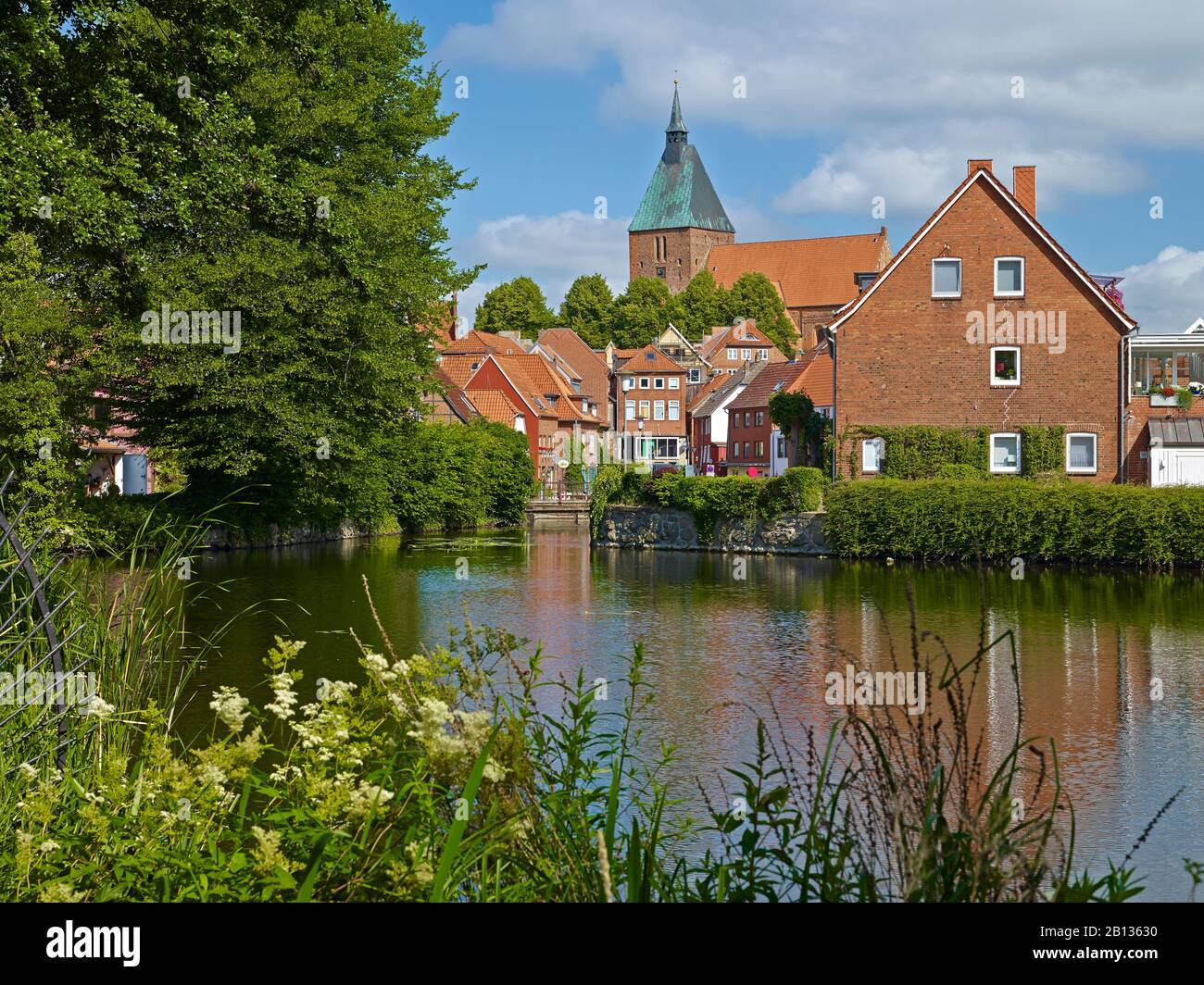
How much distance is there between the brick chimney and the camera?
42.5 metres

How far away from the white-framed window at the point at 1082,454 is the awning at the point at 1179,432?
5.51 ft

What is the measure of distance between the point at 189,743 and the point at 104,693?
2007 mm

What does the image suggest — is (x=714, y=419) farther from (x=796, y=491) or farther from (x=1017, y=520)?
(x=1017, y=520)

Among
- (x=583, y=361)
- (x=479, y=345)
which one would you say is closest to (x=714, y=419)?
(x=583, y=361)

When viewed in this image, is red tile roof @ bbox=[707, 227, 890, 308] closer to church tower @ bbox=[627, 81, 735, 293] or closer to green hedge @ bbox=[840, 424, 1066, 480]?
church tower @ bbox=[627, 81, 735, 293]

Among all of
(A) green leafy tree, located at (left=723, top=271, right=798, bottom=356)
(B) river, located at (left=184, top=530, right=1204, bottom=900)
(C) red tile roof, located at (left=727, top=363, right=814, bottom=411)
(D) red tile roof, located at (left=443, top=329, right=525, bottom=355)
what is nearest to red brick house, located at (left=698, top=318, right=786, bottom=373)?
(A) green leafy tree, located at (left=723, top=271, right=798, bottom=356)

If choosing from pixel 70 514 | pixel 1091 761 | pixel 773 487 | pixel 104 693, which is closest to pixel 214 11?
pixel 70 514

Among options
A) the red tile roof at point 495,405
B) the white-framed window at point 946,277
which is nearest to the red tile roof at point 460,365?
the red tile roof at point 495,405

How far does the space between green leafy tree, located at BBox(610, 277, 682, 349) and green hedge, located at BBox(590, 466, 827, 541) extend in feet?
260

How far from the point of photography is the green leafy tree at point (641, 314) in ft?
406

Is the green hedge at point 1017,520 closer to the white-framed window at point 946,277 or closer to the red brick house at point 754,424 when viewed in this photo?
the white-framed window at point 946,277

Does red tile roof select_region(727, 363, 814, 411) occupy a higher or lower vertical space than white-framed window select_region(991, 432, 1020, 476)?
higher
